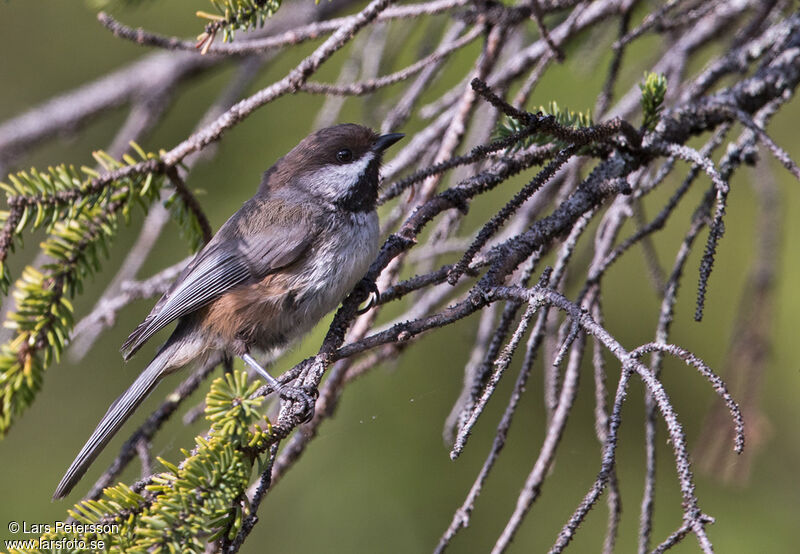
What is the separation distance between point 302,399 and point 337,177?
1662 mm

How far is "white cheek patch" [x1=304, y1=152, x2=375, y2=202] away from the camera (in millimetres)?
3334

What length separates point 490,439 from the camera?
381 cm

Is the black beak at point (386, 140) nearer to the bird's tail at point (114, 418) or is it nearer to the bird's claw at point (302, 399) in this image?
the bird's tail at point (114, 418)

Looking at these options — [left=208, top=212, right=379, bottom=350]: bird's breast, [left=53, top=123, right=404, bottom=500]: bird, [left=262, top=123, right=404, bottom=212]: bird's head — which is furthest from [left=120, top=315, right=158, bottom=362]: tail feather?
[left=262, top=123, right=404, bottom=212]: bird's head

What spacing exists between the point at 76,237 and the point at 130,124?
2.06m

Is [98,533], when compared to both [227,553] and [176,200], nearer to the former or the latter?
[227,553]

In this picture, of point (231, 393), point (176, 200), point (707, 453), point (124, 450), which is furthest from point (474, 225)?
point (231, 393)

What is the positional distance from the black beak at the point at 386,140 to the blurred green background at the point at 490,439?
365mm

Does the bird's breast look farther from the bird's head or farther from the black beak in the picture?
the black beak

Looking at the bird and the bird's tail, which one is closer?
the bird's tail

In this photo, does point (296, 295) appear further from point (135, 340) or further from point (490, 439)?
point (490, 439)

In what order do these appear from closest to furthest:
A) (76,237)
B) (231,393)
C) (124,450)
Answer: (231,393) → (76,237) → (124,450)

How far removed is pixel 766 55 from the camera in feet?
8.45

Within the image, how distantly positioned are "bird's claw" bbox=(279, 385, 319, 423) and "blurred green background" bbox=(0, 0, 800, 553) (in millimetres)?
1547
